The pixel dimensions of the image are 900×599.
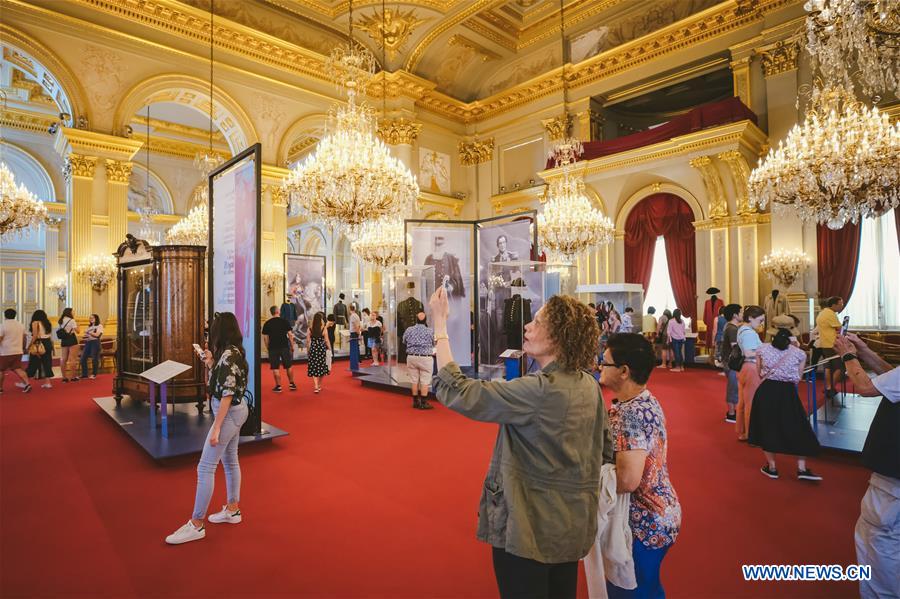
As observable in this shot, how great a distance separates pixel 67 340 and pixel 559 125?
13829 millimetres

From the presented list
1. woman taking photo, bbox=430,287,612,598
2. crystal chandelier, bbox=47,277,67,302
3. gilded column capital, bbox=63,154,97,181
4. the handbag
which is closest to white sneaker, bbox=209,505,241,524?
woman taking photo, bbox=430,287,612,598

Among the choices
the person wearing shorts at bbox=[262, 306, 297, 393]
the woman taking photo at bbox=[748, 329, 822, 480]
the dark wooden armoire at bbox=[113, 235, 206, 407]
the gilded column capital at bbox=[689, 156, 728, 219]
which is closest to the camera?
the woman taking photo at bbox=[748, 329, 822, 480]

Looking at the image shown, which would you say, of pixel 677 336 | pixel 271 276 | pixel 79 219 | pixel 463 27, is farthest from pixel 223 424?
pixel 463 27

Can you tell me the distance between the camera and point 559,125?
1502 centimetres

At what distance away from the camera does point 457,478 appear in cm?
423

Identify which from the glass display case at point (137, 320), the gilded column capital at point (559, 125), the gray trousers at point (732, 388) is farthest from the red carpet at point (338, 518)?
the gilded column capital at point (559, 125)

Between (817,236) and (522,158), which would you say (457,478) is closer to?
(817,236)

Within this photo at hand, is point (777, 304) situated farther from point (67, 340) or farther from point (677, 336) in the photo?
point (67, 340)

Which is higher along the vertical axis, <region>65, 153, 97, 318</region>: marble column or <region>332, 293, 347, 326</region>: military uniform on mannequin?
<region>65, 153, 97, 318</region>: marble column

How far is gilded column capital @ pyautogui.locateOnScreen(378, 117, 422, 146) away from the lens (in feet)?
50.4

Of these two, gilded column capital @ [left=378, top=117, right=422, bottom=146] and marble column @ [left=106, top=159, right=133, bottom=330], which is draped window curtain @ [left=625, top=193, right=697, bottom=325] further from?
marble column @ [left=106, top=159, right=133, bottom=330]

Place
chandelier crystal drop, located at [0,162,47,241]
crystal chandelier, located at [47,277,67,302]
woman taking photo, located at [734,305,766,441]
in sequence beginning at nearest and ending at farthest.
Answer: woman taking photo, located at [734,305,766,441], chandelier crystal drop, located at [0,162,47,241], crystal chandelier, located at [47,277,67,302]

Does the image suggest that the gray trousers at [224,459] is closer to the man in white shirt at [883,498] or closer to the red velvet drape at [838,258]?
the man in white shirt at [883,498]

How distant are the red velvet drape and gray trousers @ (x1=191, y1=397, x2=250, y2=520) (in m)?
12.0
